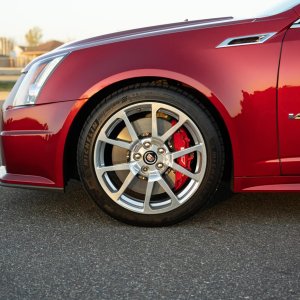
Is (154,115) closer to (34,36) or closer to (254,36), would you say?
(254,36)

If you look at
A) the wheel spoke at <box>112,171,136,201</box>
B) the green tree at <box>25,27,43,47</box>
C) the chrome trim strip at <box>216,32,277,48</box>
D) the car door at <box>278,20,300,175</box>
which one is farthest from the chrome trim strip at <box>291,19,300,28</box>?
the green tree at <box>25,27,43,47</box>

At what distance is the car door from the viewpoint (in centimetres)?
271

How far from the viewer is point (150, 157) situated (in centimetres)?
290

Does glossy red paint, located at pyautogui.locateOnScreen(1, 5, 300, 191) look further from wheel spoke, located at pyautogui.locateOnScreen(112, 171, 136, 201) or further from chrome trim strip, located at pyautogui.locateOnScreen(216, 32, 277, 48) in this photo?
wheel spoke, located at pyautogui.locateOnScreen(112, 171, 136, 201)

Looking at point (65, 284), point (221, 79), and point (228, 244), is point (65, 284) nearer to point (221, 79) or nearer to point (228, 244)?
point (228, 244)

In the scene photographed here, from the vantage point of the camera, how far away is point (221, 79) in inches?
108

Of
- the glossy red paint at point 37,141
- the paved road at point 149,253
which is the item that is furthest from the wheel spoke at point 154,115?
the paved road at point 149,253

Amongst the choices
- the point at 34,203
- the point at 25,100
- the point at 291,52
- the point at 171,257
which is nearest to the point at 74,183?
the point at 34,203

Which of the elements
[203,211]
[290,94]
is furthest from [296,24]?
[203,211]

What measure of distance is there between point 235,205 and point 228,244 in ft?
2.38

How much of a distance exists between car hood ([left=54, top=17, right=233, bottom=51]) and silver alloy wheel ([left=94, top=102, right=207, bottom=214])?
422mm

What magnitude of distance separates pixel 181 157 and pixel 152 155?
187 mm

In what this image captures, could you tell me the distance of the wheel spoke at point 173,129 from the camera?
112 inches

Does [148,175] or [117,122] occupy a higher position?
[117,122]
